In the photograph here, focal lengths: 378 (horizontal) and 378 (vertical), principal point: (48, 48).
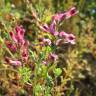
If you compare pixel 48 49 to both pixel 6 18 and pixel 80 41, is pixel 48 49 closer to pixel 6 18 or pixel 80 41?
pixel 6 18

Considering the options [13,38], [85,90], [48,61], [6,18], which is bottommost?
[85,90]

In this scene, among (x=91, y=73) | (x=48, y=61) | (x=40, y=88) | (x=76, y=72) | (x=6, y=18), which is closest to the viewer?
(x=40, y=88)

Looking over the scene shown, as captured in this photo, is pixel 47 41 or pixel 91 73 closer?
pixel 47 41

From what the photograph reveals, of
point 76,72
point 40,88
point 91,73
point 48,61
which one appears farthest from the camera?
point 91,73

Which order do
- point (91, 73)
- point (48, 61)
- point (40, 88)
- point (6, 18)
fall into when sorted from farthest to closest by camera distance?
point (91, 73)
point (6, 18)
point (48, 61)
point (40, 88)

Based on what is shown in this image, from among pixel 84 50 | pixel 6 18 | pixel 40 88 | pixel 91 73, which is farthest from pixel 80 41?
pixel 40 88

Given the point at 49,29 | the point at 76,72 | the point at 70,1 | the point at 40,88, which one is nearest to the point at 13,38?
the point at 49,29

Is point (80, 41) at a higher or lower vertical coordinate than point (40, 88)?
higher

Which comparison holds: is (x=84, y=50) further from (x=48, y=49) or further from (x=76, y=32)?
(x=48, y=49)

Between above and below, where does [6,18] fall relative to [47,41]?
above
